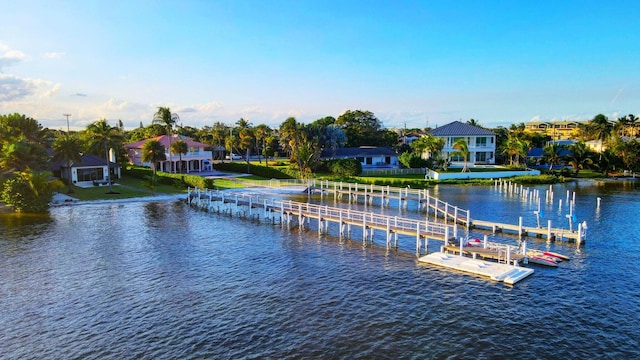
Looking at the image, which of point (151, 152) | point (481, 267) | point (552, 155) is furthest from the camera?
point (552, 155)

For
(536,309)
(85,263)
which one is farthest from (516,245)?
(85,263)

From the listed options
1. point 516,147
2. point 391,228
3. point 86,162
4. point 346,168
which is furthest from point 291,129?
point 391,228

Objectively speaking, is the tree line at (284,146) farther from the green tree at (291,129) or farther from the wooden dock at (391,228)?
the wooden dock at (391,228)

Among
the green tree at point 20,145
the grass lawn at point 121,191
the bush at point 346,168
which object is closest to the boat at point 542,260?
the grass lawn at point 121,191

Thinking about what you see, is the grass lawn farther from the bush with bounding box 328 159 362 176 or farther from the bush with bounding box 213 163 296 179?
the bush with bounding box 328 159 362 176

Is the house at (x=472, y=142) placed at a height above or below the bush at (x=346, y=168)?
above

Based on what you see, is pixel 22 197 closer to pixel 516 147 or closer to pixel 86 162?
pixel 86 162
